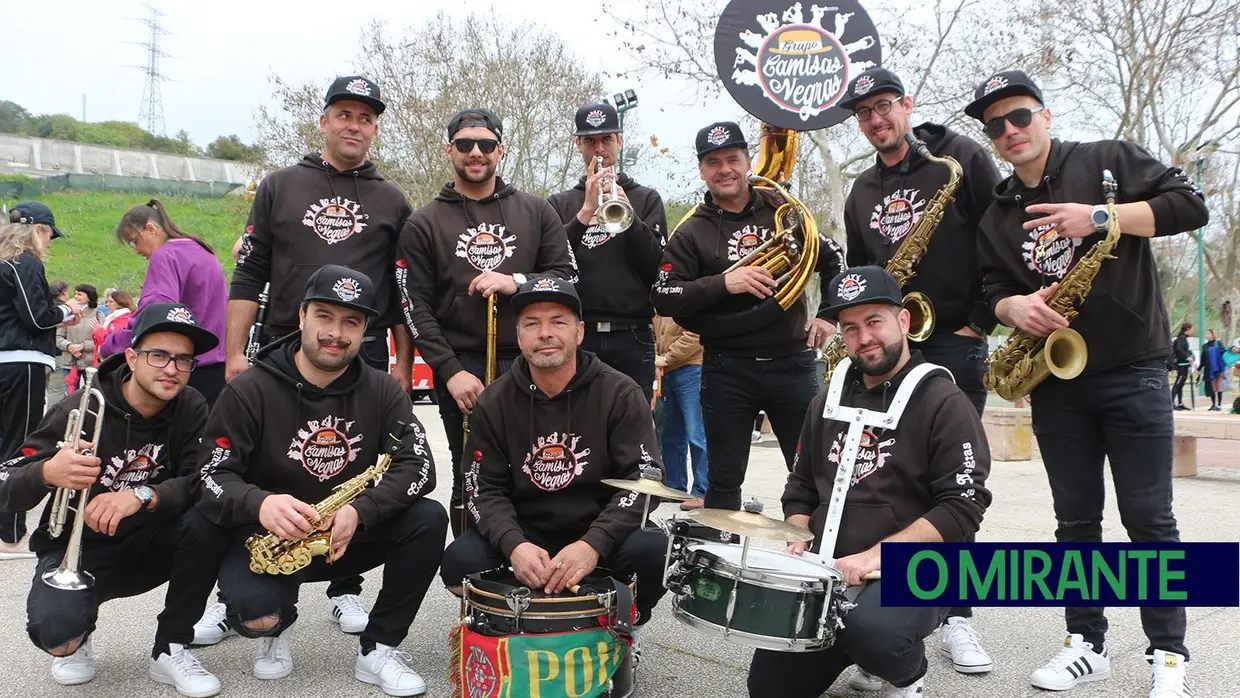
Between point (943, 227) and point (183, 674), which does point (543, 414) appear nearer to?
point (183, 674)

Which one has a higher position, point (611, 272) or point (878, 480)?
point (611, 272)

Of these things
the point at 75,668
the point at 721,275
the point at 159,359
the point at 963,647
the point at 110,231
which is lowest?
the point at 75,668

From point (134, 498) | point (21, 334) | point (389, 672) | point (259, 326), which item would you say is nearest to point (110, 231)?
point (21, 334)

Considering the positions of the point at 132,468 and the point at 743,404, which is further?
the point at 743,404

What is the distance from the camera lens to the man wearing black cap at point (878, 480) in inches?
115

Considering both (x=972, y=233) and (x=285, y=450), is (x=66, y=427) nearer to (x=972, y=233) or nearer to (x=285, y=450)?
(x=285, y=450)

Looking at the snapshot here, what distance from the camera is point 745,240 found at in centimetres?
455

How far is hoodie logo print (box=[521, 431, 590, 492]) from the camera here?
3.61m

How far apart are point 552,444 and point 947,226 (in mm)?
1937

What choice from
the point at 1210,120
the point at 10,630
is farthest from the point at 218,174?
the point at 10,630

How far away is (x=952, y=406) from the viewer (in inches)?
124

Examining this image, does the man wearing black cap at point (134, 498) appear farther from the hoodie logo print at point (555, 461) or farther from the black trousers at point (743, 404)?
the black trousers at point (743, 404)

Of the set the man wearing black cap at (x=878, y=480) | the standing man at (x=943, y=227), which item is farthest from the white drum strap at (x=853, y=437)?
the standing man at (x=943, y=227)

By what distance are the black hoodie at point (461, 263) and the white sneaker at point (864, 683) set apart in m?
2.07
